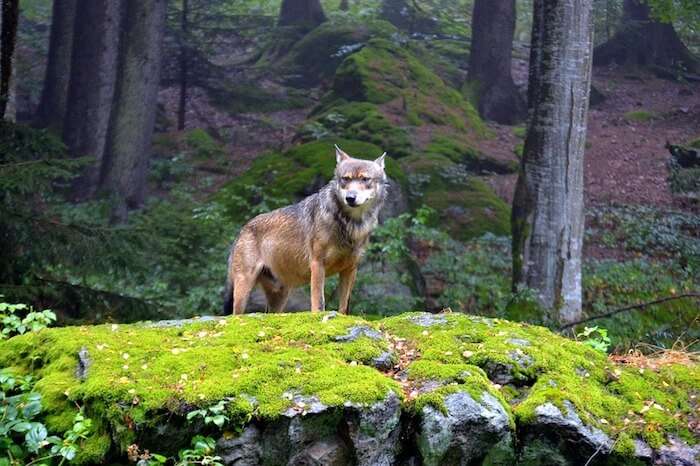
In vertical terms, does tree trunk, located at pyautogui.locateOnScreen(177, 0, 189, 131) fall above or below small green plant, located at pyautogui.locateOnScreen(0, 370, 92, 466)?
above

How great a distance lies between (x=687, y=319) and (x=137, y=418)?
851cm

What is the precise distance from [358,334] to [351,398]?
94 cm

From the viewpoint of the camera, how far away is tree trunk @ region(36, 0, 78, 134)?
64.4 feet

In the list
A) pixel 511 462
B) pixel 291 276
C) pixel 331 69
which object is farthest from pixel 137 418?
pixel 331 69

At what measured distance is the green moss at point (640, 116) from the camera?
21775mm

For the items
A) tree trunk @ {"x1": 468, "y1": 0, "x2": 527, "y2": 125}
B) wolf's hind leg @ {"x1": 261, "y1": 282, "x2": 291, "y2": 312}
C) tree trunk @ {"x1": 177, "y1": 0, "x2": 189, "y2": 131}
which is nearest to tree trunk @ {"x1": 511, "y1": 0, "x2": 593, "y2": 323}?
wolf's hind leg @ {"x1": 261, "y1": 282, "x2": 291, "y2": 312}

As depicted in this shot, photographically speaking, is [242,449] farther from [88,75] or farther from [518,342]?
[88,75]

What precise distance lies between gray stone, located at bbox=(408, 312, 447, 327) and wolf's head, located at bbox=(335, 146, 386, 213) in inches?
50.9

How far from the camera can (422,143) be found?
1639 centimetres

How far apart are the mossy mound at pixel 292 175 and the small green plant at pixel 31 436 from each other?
7.39 m

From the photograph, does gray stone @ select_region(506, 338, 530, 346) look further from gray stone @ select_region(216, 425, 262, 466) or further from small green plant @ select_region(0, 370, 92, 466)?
small green plant @ select_region(0, 370, 92, 466)

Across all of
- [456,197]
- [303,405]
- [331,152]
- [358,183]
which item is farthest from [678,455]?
[456,197]

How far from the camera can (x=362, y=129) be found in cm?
1577

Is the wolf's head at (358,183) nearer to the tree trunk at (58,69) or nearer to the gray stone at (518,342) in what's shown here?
the gray stone at (518,342)
